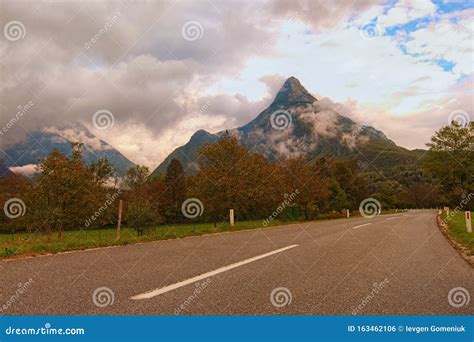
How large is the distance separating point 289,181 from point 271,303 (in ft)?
154

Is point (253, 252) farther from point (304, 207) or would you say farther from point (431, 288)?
point (304, 207)

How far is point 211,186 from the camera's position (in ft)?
117

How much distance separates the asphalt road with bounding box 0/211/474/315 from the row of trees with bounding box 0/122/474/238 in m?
14.5

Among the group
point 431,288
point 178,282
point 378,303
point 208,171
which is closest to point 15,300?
point 178,282

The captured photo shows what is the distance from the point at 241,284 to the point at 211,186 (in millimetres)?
30272

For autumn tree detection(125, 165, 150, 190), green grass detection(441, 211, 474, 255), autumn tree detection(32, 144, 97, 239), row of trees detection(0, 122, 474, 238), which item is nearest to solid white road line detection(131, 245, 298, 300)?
green grass detection(441, 211, 474, 255)

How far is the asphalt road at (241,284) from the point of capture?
414 cm

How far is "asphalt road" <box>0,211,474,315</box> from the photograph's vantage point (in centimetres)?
414

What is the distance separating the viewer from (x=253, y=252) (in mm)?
9422

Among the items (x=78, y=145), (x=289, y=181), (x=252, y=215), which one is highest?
(x=78, y=145)

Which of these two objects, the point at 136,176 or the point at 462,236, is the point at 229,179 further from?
the point at 136,176

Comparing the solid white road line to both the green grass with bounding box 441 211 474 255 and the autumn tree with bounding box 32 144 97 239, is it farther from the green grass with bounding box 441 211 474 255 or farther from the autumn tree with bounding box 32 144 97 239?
the autumn tree with bounding box 32 144 97 239

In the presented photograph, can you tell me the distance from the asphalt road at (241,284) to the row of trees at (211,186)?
14.5 metres

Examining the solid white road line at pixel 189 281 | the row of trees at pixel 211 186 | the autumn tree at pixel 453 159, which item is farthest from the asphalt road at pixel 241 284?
the autumn tree at pixel 453 159
